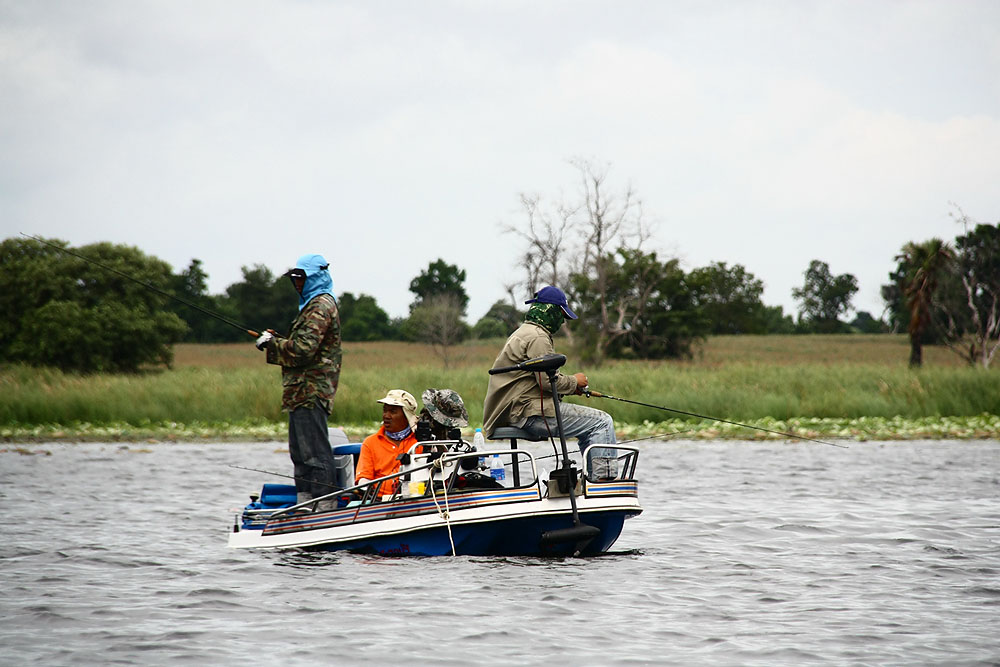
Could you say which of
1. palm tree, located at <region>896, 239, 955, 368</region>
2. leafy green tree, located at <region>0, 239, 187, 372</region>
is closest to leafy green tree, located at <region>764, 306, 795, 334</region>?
palm tree, located at <region>896, 239, 955, 368</region>

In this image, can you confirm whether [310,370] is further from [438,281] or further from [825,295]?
[825,295]

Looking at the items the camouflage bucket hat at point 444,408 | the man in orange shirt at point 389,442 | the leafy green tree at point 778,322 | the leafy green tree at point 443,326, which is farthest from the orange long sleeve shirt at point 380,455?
the leafy green tree at point 778,322

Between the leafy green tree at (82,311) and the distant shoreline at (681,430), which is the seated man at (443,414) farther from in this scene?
the leafy green tree at (82,311)

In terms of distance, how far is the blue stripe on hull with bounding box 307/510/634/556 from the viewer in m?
8.49

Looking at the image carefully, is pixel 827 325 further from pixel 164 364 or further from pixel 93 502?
pixel 93 502

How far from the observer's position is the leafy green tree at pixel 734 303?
10238 cm

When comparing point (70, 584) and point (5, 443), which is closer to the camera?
point (70, 584)

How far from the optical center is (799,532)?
10.9 m

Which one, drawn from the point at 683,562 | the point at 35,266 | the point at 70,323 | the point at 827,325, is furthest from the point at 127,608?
the point at 827,325

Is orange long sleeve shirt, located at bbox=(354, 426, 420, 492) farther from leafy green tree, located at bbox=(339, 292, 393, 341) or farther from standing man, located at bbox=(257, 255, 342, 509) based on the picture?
leafy green tree, located at bbox=(339, 292, 393, 341)

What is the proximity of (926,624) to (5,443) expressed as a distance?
1964cm

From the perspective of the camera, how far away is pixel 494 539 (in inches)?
338

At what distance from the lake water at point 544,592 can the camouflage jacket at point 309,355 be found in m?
1.34

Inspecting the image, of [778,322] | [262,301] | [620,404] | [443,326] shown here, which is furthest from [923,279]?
[778,322]
